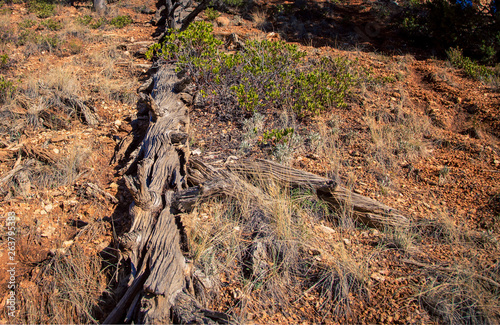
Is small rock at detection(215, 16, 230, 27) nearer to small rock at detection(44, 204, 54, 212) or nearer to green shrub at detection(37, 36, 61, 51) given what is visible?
green shrub at detection(37, 36, 61, 51)

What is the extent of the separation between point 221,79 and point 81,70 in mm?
2951

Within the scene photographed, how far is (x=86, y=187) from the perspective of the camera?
11.0ft

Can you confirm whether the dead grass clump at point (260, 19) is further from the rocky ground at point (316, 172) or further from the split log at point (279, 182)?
the split log at point (279, 182)

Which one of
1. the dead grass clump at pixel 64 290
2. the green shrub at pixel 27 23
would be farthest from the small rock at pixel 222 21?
the dead grass clump at pixel 64 290

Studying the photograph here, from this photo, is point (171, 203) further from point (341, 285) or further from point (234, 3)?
point (234, 3)

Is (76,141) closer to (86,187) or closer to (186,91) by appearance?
(86,187)

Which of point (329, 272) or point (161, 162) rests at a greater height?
point (161, 162)

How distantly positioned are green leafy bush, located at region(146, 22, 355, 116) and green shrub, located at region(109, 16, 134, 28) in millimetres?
3694

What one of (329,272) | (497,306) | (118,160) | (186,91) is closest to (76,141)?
(118,160)

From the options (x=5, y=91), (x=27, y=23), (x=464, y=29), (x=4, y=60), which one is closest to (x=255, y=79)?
(x=5, y=91)

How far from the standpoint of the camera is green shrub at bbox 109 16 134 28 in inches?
318

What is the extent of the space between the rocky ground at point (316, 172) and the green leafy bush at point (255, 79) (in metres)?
0.22

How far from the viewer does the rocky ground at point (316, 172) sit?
7.55ft

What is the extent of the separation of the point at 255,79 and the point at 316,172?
201 cm
